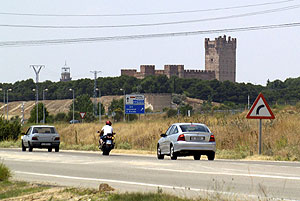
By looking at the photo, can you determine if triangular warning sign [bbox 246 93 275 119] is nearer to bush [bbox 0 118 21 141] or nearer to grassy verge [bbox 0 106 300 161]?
grassy verge [bbox 0 106 300 161]

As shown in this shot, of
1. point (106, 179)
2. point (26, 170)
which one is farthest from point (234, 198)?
point (26, 170)

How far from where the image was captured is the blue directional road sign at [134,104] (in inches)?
2505

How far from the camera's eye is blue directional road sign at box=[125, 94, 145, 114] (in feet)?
209

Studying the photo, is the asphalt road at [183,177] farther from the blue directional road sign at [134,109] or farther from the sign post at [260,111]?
the blue directional road sign at [134,109]

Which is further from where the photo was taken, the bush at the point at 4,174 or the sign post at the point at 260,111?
the sign post at the point at 260,111

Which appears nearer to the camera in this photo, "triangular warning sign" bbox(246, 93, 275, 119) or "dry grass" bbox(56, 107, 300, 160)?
"triangular warning sign" bbox(246, 93, 275, 119)

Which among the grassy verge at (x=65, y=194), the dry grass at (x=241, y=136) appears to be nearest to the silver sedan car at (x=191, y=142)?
the dry grass at (x=241, y=136)

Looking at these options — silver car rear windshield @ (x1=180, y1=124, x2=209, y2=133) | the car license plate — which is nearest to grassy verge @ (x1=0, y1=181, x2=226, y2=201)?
the car license plate

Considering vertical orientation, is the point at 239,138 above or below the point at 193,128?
below

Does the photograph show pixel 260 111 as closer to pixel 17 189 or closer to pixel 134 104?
pixel 17 189

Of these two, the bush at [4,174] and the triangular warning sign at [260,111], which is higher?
the triangular warning sign at [260,111]

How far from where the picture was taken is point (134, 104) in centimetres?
6394

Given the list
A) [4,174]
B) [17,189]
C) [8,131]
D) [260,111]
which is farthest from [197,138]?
[8,131]

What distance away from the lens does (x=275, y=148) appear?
2766 cm
